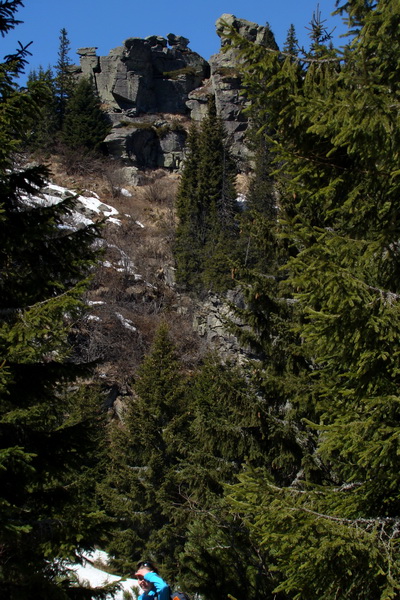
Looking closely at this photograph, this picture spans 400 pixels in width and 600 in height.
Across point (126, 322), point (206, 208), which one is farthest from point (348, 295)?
point (206, 208)

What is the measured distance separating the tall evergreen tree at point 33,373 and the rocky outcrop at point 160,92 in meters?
46.4

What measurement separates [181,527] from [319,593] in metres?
12.9

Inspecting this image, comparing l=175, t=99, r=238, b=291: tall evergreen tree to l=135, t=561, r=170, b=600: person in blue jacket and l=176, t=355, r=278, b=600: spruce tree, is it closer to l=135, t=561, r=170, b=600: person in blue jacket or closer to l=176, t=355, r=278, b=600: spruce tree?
l=176, t=355, r=278, b=600: spruce tree

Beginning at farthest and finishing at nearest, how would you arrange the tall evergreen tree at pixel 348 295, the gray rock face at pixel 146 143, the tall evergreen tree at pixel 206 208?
the gray rock face at pixel 146 143, the tall evergreen tree at pixel 206 208, the tall evergreen tree at pixel 348 295

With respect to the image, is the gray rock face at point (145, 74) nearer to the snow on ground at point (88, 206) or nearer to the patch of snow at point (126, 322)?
the snow on ground at point (88, 206)

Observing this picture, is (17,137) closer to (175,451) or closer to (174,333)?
(175,451)

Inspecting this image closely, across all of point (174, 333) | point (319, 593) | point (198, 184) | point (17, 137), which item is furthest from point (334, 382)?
point (198, 184)

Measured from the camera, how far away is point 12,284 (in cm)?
552

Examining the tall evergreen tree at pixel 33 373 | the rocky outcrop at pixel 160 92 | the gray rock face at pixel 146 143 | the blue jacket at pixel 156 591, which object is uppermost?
the rocky outcrop at pixel 160 92

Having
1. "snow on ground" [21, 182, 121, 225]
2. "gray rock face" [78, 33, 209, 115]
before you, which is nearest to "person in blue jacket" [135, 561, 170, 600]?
"snow on ground" [21, 182, 121, 225]

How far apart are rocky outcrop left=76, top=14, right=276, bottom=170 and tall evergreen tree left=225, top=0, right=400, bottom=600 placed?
155 ft

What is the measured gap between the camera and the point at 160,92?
58844mm

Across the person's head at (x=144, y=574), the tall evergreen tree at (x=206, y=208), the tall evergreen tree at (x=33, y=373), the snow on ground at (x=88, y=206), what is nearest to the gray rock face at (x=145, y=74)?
the snow on ground at (x=88, y=206)

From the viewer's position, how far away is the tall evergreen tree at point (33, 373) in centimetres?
475
